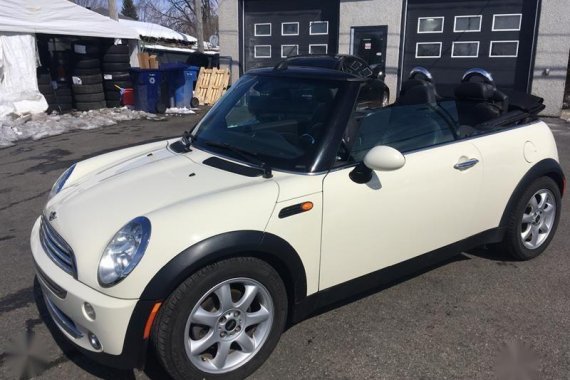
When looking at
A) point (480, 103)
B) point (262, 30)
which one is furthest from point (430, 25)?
point (480, 103)

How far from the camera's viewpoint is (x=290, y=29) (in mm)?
15789

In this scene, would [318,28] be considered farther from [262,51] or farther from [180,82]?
[180,82]

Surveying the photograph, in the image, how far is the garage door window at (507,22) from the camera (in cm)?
1284

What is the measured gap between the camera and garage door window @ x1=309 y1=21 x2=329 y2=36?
15367 mm

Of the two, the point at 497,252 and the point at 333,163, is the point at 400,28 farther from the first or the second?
the point at 333,163

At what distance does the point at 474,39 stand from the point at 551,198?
10430 mm

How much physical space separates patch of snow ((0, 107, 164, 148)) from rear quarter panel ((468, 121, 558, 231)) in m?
8.60

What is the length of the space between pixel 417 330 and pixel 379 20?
12.9 m

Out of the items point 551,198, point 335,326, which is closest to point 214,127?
point 335,326

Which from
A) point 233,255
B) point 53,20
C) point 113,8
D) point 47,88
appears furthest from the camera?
point 113,8

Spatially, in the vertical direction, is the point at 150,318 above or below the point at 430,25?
below

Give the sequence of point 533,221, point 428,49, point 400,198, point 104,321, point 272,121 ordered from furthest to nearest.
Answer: point 428,49 → point 533,221 → point 272,121 → point 400,198 → point 104,321

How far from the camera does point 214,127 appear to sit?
3.51m

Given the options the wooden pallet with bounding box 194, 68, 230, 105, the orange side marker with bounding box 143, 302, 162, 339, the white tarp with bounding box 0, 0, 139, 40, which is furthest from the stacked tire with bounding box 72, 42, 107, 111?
the orange side marker with bounding box 143, 302, 162, 339
